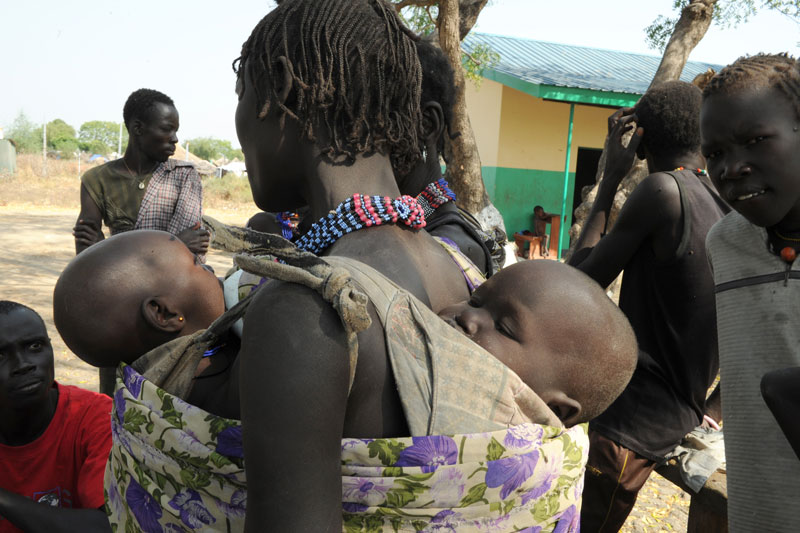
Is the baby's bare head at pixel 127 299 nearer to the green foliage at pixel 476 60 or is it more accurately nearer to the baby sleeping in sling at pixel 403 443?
the baby sleeping in sling at pixel 403 443

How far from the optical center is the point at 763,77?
178 centimetres

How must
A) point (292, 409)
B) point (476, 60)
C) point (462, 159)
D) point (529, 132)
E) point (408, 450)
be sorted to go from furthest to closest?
point (529, 132)
point (476, 60)
point (462, 159)
point (408, 450)
point (292, 409)

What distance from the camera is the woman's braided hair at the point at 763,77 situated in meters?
1.76

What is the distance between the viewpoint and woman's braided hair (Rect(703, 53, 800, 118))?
176cm

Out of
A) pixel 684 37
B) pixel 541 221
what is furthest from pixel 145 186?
pixel 541 221

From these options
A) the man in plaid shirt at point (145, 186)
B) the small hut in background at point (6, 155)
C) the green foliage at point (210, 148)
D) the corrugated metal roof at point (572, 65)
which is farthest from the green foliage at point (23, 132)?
the man in plaid shirt at point (145, 186)

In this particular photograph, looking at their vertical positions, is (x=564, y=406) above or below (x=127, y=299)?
below

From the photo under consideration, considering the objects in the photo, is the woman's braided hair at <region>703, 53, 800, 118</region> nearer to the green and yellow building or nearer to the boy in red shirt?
the boy in red shirt

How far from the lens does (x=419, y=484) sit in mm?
1046

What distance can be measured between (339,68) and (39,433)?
1849mm

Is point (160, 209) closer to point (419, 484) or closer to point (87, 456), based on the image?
point (87, 456)

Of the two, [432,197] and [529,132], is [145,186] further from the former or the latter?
[529,132]

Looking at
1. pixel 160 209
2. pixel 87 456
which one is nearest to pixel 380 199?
pixel 87 456

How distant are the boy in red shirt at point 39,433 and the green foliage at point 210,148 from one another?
64.2 meters
